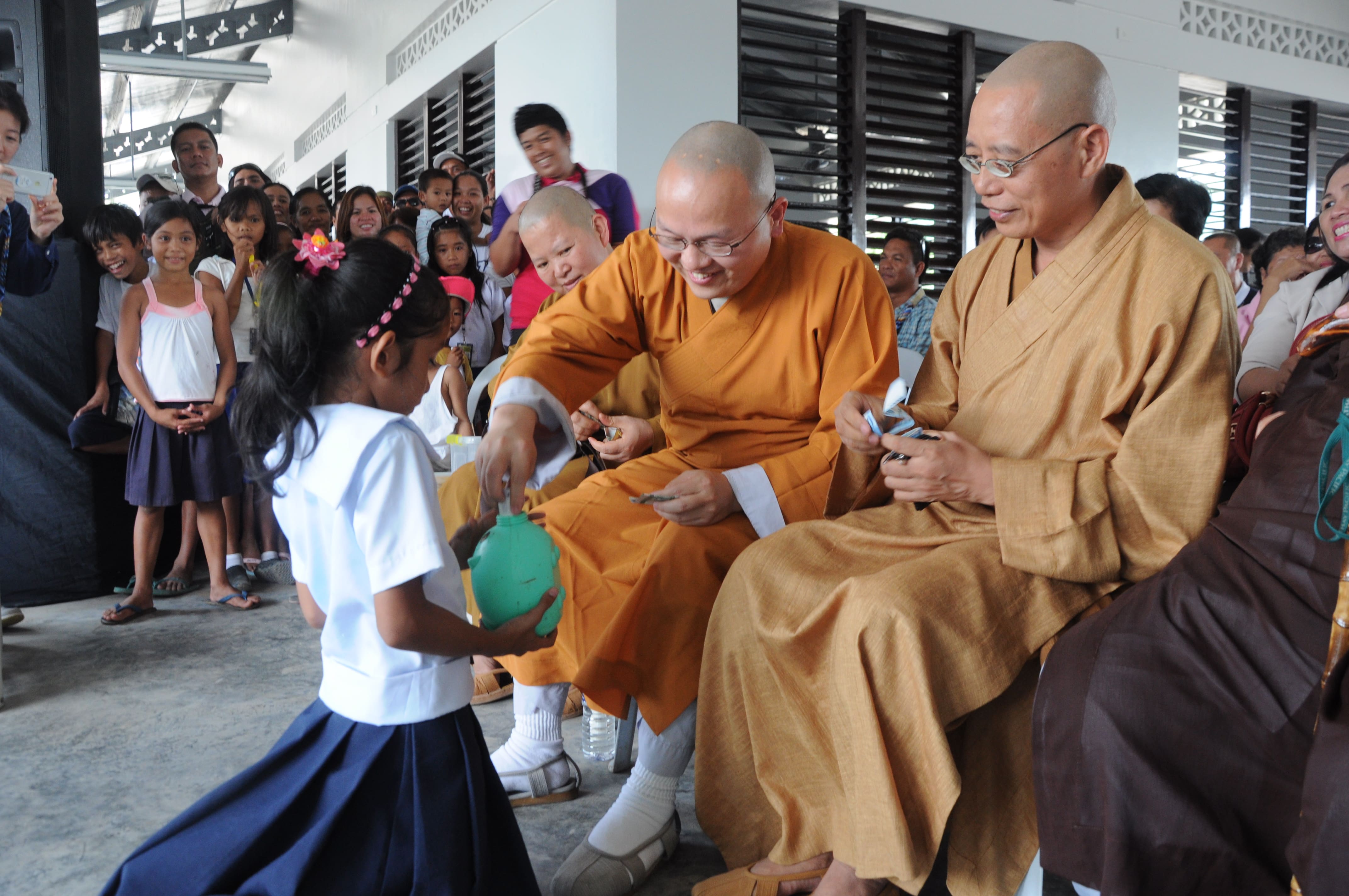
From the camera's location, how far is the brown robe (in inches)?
51.3

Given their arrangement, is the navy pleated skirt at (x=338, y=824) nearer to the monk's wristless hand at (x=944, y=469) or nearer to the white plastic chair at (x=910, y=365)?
the monk's wristless hand at (x=944, y=469)

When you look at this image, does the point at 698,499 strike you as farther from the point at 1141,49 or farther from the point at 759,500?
the point at 1141,49

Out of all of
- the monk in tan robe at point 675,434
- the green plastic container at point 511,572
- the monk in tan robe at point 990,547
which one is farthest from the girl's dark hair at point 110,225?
the monk in tan robe at point 990,547

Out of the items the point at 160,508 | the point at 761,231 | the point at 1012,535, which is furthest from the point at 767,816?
the point at 160,508

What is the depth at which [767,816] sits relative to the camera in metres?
1.76

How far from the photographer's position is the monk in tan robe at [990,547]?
150 cm

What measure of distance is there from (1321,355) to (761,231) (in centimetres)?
99

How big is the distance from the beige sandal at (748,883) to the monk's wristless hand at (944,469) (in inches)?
26.0

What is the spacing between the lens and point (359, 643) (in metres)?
1.43

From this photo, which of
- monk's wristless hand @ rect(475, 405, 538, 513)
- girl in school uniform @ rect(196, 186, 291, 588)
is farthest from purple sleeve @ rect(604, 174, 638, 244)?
monk's wristless hand @ rect(475, 405, 538, 513)

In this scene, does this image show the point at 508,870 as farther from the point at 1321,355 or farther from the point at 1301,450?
the point at 1321,355

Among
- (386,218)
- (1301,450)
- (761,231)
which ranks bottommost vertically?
(1301,450)

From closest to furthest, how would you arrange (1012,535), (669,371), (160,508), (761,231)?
1. (1012,535)
2. (761,231)
3. (669,371)
4. (160,508)

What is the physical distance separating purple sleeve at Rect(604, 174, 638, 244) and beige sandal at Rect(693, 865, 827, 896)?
9.01 ft
